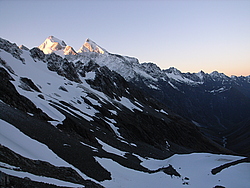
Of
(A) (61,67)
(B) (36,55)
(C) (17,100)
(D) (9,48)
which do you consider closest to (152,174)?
(C) (17,100)

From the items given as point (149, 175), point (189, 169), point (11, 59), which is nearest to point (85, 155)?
point (149, 175)

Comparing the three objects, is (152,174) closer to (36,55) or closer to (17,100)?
(17,100)

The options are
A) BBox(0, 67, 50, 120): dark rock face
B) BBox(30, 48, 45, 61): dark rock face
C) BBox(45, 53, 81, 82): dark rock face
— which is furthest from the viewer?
BBox(30, 48, 45, 61): dark rock face

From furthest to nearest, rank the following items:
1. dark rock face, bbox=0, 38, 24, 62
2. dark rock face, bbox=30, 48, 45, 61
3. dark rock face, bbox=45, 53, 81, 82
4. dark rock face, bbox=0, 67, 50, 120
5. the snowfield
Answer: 1. dark rock face, bbox=30, 48, 45, 61
2. dark rock face, bbox=45, 53, 81, 82
3. dark rock face, bbox=0, 38, 24, 62
4. dark rock face, bbox=0, 67, 50, 120
5. the snowfield

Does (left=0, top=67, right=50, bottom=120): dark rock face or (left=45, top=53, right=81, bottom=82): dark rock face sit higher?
(left=45, top=53, right=81, bottom=82): dark rock face

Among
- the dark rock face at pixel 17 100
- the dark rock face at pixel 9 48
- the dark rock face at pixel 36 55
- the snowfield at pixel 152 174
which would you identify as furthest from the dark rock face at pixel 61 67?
the snowfield at pixel 152 174

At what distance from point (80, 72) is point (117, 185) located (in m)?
103

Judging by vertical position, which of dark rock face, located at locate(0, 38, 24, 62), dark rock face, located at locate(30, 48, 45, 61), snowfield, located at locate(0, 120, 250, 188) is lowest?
snowfield, located at locate(0, 120, 250, 188)

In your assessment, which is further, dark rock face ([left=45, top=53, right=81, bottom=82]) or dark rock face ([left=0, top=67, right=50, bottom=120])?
dark rock face ([left=45, top=53, right=81, bottom=82])

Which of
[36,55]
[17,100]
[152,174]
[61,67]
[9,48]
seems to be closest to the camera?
[152,174]

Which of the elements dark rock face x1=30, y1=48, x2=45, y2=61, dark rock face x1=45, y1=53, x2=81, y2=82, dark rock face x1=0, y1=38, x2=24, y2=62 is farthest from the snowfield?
dark rock face x1=30, y1=48, x2=45, y2=61

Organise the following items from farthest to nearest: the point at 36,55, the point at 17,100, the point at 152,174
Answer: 1. the point at 36,55
2. the point at 17,100
3. the point at 152,174

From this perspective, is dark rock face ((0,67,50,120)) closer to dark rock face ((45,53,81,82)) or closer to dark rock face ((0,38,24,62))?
dark rock face ((0,38,24,62))

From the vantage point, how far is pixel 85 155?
96.8 feet
